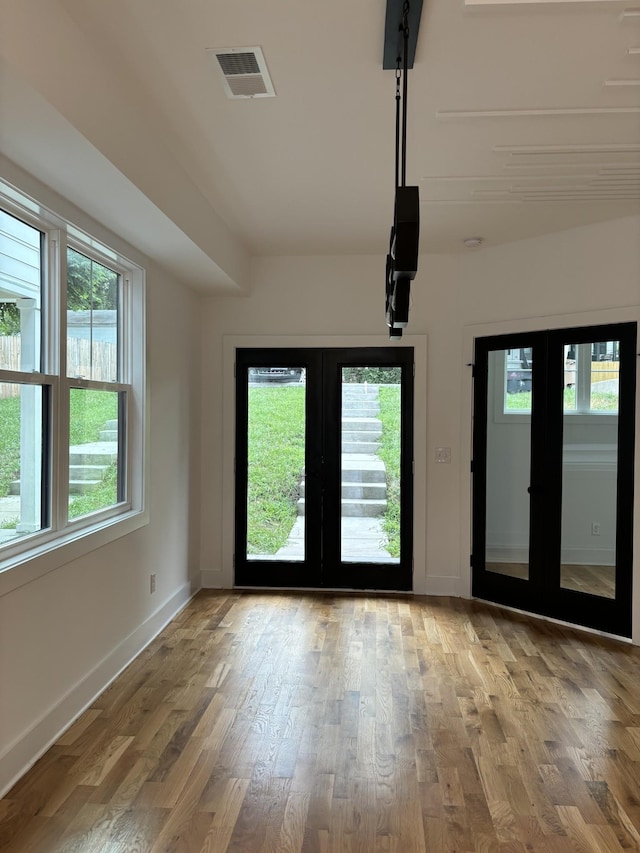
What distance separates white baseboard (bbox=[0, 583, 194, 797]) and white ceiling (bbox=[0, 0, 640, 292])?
2303 millimetres

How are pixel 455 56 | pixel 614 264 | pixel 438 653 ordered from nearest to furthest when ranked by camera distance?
1. pixel 455 56
2. pixel 438 653
3. pixel 614 264

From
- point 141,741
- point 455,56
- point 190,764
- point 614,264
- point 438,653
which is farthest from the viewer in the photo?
point 614,264

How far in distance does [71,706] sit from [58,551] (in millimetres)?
764

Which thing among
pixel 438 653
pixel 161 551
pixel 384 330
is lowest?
pixel 438 653

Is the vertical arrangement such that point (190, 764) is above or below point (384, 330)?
below

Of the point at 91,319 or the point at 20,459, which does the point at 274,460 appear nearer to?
the point at 91,319

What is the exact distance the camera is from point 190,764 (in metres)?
2.54

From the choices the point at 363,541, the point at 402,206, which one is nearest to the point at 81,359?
the point at 402,206

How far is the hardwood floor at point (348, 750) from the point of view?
2.14 meters

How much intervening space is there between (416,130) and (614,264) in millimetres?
1985

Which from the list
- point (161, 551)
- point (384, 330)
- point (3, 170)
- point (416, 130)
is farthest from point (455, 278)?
point (3, 170)

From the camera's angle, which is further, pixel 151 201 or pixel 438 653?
pixel 438 653

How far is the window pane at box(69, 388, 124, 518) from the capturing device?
314 cm

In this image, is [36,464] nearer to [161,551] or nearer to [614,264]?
[161,551]
